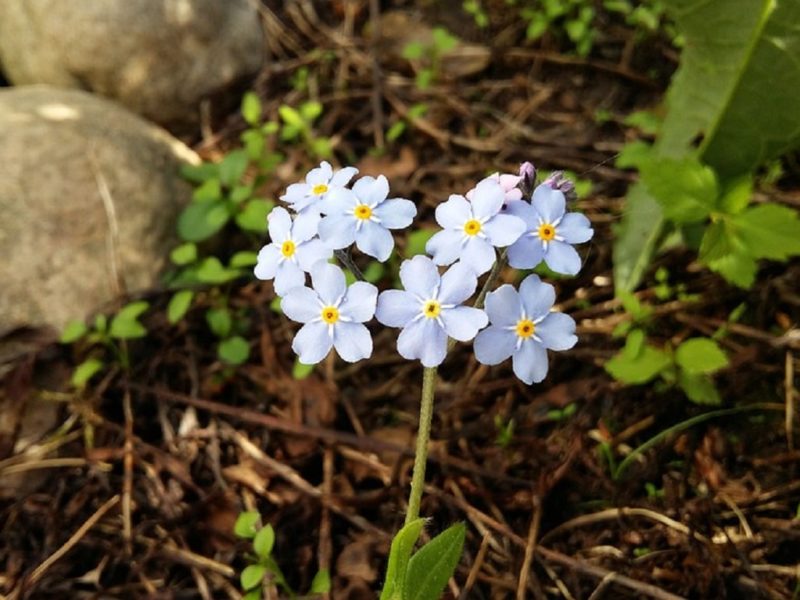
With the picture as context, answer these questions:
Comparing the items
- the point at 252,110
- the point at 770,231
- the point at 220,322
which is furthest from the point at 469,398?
the point at 252,110

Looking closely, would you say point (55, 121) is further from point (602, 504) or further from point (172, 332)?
point (602, 504)

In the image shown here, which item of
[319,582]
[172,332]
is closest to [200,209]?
[172,332]

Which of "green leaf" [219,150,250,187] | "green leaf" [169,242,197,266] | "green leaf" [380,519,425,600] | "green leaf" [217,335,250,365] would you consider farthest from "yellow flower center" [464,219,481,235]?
"green leaf" [219,150,250,187]

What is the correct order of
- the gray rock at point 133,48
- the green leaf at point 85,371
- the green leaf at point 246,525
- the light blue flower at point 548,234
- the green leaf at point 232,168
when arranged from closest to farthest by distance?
the light blue flower at point 548,234, the green leaf at point 246,525, the green leaf at point 85,371, the green leaf at point 232,168, the gray rock at point 133,48

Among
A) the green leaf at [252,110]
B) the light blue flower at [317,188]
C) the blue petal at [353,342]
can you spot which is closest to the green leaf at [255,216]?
the green leaf at [252,110]

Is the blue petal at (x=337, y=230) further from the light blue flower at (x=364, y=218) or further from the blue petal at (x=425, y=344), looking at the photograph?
the blue petal at (x=425, y=344)
